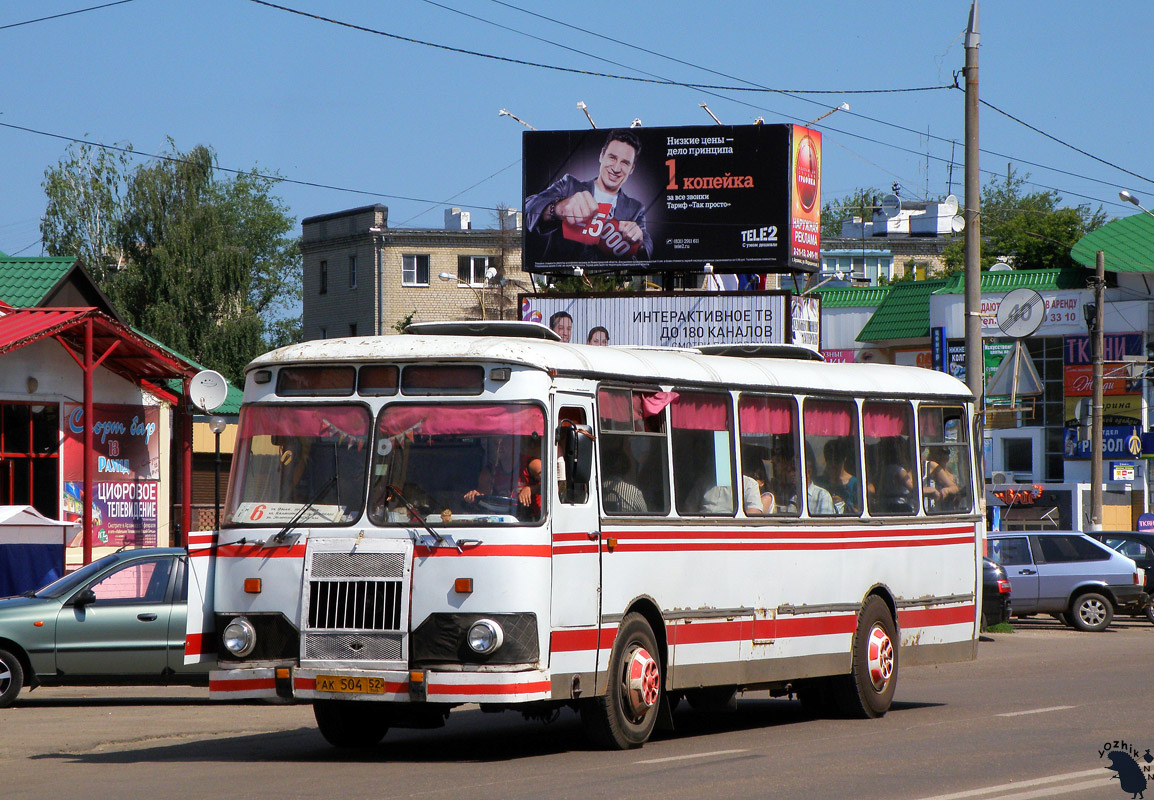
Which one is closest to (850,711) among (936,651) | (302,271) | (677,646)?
(936,651)

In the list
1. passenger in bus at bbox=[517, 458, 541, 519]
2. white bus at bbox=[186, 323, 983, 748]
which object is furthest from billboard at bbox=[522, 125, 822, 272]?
passenger in bus at bbox=[517, 458, 541, 519]

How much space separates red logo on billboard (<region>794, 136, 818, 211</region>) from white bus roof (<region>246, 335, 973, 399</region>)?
24.3 metres

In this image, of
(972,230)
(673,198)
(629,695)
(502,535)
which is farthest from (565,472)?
(673,198)

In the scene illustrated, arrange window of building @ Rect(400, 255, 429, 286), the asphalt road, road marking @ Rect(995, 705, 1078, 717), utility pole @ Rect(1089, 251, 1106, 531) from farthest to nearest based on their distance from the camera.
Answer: window of building @ Rect(400, 255, 429, 286) → utility pole @ Rect(1089, 251, 1106, 531) → road marking @ Rect(995, 705, 1078, 717) → the asphalt road

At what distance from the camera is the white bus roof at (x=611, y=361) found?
10750 mm

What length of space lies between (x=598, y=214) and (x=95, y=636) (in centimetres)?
2497

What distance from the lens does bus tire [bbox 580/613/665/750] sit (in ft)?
36.3

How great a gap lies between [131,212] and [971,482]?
1997 inches

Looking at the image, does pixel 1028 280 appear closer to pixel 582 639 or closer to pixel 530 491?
pixel 582 639

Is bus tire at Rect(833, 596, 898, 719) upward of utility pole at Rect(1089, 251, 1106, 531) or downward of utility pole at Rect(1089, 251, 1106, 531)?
downward

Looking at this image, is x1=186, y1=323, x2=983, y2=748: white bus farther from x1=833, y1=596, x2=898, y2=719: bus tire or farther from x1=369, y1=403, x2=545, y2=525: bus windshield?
x1=833, y1=596, x2=898, y2=719: bus tire

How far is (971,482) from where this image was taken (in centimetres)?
1536

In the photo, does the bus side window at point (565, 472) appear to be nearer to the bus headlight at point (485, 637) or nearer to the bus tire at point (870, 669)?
the bus headlight at point (485, 637)

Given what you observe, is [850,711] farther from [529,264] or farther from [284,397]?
[529,264]
